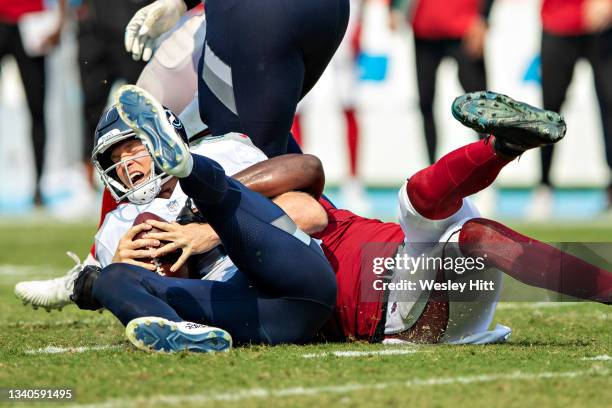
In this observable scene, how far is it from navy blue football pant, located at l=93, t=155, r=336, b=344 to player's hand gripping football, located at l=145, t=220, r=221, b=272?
8cm

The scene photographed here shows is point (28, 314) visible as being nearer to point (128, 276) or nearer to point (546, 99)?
point (128, 276)

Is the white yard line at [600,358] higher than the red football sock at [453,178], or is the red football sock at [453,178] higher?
the red football sock at [453,178]

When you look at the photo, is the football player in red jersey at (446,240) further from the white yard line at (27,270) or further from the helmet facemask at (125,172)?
the white yard line at (27,270)

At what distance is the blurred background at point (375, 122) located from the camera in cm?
991

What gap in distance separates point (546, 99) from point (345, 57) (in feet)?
6.20

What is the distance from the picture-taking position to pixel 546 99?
27.4 ft

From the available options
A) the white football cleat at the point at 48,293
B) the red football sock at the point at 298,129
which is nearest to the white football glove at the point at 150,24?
the white football cleat at the point at 48,293

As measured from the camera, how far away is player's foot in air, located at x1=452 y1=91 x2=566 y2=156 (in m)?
3.23

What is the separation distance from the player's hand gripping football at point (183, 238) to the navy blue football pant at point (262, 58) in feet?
2.34

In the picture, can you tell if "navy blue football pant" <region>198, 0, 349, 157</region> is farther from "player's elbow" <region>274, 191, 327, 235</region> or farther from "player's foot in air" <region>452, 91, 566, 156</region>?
"player's foot in air" <region>452, 91, 566, 156</region>

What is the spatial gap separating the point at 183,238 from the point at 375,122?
860 centimetres

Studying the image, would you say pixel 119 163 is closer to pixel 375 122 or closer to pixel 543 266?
pixel 543 266

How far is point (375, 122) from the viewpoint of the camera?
39.3ft

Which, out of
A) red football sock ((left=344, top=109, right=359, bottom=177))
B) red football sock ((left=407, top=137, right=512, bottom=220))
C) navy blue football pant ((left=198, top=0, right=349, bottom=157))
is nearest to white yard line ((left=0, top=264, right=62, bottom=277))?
navy blue football pant ((left=198, top=0, right=349, bottom=157))
